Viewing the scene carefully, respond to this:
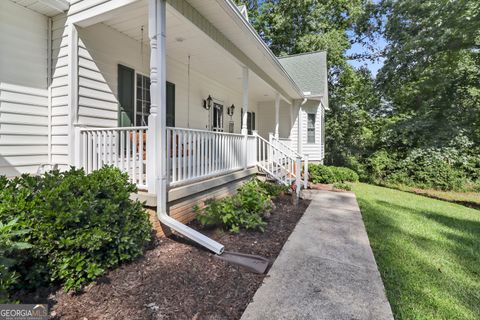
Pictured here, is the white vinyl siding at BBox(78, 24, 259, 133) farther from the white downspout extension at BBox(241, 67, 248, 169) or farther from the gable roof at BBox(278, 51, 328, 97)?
the gable roof at BBox(278, 51, 328, 97)

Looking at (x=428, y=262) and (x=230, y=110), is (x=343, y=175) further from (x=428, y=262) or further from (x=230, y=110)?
(x=428, y=262)

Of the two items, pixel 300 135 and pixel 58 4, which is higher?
pixel 58 4

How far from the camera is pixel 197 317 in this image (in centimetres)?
210

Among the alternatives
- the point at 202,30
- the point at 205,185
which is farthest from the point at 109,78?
the point at 205,185

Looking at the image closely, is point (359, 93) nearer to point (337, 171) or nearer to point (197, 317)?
point (337, 171)

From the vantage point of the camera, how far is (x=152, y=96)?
335cm

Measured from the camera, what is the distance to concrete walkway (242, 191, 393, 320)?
7.30 feet

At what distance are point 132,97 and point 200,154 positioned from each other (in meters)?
1.76

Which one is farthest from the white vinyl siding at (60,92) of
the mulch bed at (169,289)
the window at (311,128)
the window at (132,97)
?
the window at (311,128)

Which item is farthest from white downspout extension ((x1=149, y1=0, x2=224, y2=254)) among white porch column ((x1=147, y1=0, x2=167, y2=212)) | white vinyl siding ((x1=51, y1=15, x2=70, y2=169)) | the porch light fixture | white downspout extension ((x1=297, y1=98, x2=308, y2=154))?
white downspout extension ((x1=297, y1=98, x2=308, y2=154))

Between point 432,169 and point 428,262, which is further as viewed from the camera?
point 432,169

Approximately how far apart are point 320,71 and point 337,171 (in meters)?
4.70

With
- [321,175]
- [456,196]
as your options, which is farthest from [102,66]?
[456,196]

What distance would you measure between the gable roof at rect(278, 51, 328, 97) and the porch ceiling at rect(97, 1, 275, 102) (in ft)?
14.1
